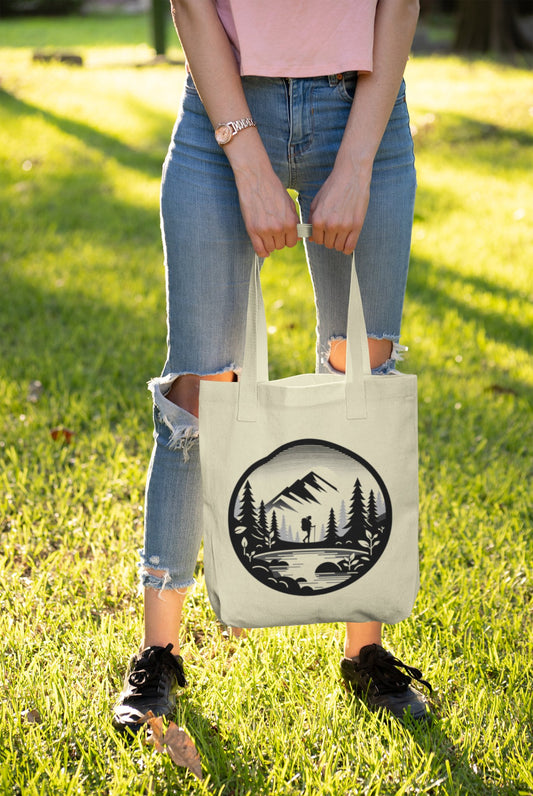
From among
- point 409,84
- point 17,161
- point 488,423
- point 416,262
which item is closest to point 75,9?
point 409,84

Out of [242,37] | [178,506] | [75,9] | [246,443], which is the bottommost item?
[75,9]

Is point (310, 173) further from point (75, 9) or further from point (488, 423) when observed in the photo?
point (75, 9)

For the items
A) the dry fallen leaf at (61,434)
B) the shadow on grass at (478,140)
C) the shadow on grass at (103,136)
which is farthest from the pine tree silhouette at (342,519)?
the shadow on grass at (478,140)

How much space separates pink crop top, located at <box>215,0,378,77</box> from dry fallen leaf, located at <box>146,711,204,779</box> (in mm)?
1259

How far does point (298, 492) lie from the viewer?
5.19ft

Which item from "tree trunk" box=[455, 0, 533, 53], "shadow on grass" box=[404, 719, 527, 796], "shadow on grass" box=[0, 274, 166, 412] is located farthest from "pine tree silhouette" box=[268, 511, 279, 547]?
"tree trunk" box=[455, 0, 533, 53]

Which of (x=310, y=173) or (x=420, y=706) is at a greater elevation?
(x=310, y=173)

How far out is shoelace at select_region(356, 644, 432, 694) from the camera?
1.80 meters

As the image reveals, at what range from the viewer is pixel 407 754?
5.48ft

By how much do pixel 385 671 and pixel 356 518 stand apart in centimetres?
43

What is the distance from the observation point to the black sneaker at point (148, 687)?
1.71 metres

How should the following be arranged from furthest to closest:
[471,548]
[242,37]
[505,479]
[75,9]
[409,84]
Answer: [75,9] → [409,84] → [505,479] → [471,548] → [242,37]

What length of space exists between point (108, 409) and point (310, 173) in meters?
1.76

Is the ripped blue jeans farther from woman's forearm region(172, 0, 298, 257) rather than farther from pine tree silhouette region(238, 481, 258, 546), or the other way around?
pine tree silhouette region(238, 481, 258, 546)
